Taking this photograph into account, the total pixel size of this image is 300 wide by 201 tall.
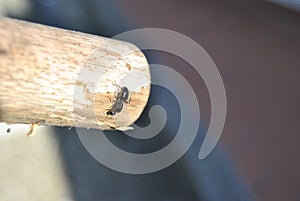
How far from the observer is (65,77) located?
1.94 feet

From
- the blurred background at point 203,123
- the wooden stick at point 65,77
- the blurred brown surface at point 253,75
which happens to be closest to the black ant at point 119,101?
the wooden stick at point 65,77

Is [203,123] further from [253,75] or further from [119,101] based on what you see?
[119,101]

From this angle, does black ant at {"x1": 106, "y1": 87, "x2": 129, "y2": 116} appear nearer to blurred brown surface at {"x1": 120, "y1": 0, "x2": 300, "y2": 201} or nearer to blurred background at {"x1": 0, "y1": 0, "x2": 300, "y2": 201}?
blurred background at {"x1": 0, "y1": 0, "x2": 300, "y2": 201}

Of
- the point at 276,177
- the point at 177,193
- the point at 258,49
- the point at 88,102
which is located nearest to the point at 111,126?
the point at 88,102

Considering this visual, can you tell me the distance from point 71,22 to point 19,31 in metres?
0.48

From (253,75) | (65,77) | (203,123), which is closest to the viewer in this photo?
(65,77)

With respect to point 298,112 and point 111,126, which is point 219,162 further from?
point 111,126

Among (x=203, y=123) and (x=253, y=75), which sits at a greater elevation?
(x=253, y=75)

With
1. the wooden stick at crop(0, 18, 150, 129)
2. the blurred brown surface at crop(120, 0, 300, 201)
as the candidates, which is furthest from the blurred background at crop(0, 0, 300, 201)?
the wooden stick at crop(0, 18, 150, 129)

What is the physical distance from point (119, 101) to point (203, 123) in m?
0.52

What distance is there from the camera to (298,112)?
1.33m

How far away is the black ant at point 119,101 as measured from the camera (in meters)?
0.68

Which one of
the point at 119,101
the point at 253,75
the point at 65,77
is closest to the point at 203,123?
the point at 253,75

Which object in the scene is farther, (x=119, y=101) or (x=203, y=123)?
(x=203, y=123)
